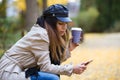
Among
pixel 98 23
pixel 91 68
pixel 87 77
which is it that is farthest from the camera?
pixel 98 23

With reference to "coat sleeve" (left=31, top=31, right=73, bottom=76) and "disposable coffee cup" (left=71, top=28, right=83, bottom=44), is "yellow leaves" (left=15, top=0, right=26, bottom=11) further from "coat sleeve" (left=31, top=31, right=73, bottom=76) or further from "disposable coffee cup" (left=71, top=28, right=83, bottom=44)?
"coat sleeve" (left=31, top=31, right=73, bottom=76)

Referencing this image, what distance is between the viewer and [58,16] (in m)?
Result: 5.68

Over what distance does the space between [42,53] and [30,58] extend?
223mm

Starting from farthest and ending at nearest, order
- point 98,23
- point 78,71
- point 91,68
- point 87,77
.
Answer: point 98,23 < point 91,68 < point 87,77 < point 78,71

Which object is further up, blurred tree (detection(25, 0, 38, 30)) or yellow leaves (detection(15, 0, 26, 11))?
blurred tree (detection(25, 0, 38, 30))

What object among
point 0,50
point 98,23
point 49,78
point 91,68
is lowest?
point 98,23

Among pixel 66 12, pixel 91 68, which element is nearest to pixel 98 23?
pixel 91 68

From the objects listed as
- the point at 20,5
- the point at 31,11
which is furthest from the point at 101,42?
the point at 20,5

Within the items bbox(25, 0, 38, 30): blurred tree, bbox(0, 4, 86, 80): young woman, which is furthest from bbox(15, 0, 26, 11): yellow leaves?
bbox(0, 4, 86, 80): young woman

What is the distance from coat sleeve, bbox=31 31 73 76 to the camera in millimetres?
5578

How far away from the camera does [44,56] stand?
5.57m

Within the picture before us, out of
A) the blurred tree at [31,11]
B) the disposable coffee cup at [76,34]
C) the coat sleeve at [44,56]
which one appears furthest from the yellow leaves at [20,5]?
the coat sleeve at [44,56]

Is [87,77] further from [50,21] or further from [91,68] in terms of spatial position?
[50,21]

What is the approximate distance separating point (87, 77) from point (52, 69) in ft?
15.5
